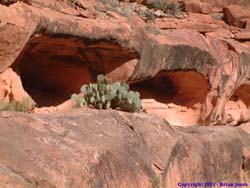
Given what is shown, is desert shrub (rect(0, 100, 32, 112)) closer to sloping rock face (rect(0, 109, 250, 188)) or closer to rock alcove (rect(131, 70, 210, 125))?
sloping rock face (rect(0, 109, 250, 188))

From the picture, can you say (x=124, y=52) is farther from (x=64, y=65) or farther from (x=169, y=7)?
(x=169, y=7)

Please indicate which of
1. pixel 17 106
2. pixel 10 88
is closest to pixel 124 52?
pixel 10 88

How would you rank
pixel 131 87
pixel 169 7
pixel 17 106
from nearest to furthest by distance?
1. pixel 17 106
2. pixel 131 87
3. pixel 169 7

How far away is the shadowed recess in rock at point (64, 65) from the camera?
8.92 metres

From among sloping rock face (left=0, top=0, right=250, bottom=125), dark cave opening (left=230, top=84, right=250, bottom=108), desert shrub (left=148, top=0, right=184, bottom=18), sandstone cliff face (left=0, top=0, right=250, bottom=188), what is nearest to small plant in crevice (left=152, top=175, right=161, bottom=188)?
sandstone cliff face (left=0, top=0, right=250, bottom=188)

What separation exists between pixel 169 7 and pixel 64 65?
5377 millimetres

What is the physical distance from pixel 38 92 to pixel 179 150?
548 centimetres

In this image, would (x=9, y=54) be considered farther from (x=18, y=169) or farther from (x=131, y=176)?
(x=18, y=169)

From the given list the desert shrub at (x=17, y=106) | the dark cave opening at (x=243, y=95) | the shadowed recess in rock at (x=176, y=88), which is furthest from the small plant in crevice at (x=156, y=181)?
the dark cave opening at (x=243, y=95)

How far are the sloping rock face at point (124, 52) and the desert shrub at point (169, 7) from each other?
0.40 metres

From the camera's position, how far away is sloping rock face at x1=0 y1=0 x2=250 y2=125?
7449mm

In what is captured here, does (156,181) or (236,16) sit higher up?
(156,181)

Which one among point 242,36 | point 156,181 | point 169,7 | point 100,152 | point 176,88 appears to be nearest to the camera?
point 100,152

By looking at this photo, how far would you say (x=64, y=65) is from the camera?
10.2 m
